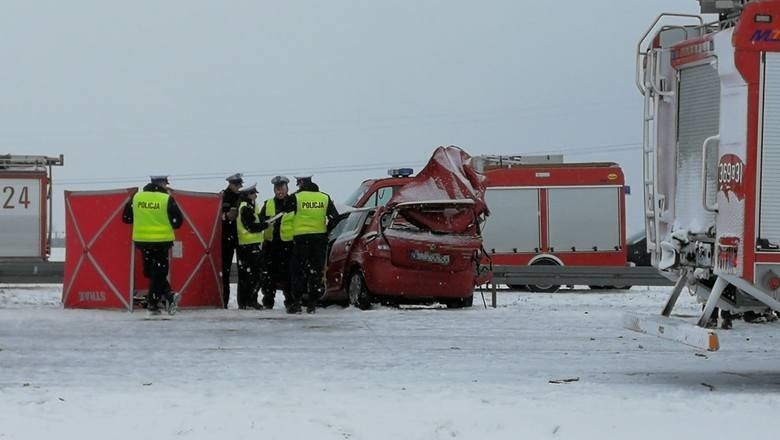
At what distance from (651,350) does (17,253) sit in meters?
20.0

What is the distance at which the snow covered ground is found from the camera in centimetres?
804

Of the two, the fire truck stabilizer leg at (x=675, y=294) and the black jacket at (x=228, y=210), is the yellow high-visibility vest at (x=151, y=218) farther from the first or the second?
the fire truck stabilizer leg at (x=675, y=294)

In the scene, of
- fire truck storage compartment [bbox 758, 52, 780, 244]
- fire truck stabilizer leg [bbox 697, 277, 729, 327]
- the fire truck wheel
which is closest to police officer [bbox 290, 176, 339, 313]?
the fire truck wheel

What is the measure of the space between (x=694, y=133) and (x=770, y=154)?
4.44 feet

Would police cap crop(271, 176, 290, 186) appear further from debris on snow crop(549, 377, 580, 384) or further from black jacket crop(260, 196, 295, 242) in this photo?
debris on snow crop(549, 377, 580, 384)

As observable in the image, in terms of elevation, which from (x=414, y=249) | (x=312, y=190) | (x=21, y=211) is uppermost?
(x=312, y=190)

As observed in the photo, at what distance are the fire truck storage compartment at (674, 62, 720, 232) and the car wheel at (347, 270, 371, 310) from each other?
25.8 ft

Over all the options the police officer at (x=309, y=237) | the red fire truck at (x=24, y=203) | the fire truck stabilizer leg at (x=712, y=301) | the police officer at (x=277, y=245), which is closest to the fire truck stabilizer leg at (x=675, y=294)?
the fire truck stabilizer leg at (x=712, y=301)

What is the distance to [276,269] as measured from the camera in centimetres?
1830

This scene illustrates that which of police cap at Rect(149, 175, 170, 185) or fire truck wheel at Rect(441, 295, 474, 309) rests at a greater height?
police cap at Rect(149, 175, 170, 185)

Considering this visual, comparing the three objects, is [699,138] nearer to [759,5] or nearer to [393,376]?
[759,5]

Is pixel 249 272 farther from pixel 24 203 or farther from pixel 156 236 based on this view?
pixel 24 203

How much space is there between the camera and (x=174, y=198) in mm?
17375

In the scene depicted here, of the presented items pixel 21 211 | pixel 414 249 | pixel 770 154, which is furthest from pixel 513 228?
pixel 770 154
